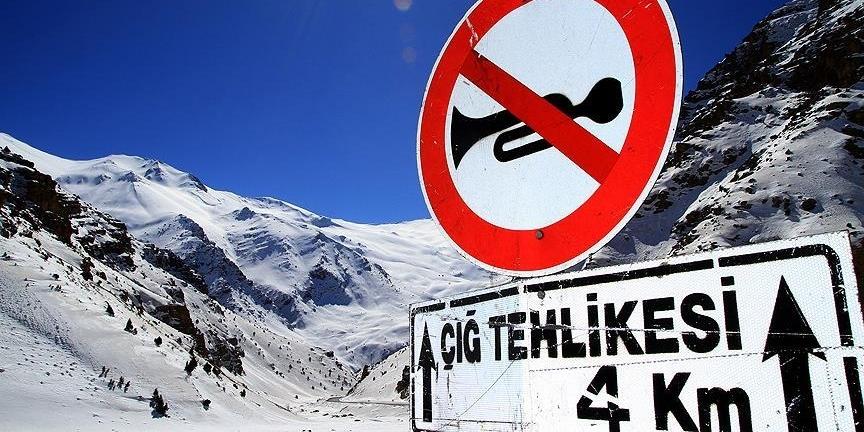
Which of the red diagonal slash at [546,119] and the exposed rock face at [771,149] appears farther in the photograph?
the exposed rock face at [771,149]

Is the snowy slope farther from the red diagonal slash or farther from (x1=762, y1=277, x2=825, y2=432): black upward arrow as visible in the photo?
(x1=762, y1=277, x2=825, y2=432): black upward arrow

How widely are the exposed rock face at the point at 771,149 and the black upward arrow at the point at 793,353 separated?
32.6m

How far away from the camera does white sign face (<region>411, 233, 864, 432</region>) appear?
1.14 m

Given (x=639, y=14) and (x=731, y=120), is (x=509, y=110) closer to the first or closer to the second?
(x=639, y=14)

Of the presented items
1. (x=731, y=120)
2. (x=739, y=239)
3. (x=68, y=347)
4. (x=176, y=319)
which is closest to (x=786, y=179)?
(x=739, y=239)

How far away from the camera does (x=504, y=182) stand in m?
1.77

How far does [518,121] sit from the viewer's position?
1.75 metres

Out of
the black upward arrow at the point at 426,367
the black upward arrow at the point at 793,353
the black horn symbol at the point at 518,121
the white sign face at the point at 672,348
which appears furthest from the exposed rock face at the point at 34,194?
the black upward arrow at the point at 793,353

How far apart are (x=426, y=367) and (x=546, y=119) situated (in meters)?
0.97

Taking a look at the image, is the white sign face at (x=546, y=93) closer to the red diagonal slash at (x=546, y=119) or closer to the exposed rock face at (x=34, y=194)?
the red diagonal slash at (x=546, y=119)

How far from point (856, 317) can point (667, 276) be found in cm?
39

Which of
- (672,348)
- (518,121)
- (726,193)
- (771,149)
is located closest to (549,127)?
(518,121)

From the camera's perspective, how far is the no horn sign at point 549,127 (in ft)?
4.83

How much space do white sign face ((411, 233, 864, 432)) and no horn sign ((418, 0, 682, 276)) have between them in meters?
0.15
